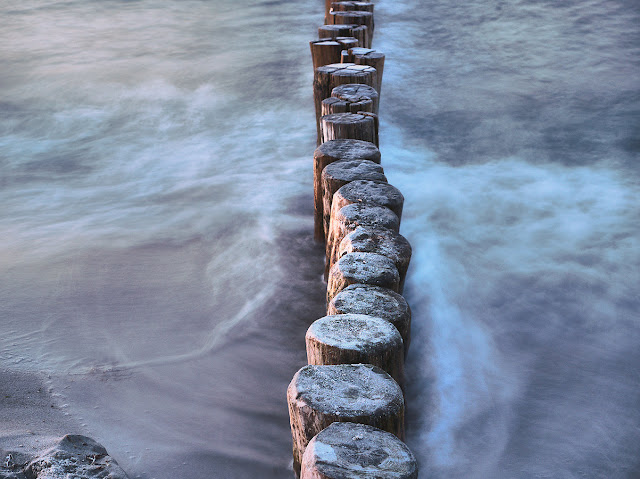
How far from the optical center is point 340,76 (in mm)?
4078

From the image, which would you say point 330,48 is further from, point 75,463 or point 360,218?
point 75,463

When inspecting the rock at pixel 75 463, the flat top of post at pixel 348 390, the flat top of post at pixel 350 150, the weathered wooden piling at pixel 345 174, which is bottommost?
the rock at pixel 75 463

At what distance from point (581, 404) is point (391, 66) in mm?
5777

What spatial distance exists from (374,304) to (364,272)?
0.20 m

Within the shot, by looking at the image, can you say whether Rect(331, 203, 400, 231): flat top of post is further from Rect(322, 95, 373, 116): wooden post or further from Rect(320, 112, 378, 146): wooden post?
Rect(322, 95, 373, 116): wooden post

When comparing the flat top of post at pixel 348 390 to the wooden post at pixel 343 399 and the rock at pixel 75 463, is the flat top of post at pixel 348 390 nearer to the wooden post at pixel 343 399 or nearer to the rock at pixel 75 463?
the wooden post at pixel 343 399

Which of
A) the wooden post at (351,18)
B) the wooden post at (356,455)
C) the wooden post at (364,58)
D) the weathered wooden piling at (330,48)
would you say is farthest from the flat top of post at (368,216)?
the wooden post at (351,18)

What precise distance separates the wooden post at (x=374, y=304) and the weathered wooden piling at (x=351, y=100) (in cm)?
166

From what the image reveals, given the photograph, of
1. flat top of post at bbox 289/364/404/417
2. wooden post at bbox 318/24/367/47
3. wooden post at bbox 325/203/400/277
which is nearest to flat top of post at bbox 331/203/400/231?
wooden post at bbox 325/203/400/277

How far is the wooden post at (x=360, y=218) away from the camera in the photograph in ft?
8.82

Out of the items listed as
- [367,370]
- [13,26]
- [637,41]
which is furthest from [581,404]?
[13,26]

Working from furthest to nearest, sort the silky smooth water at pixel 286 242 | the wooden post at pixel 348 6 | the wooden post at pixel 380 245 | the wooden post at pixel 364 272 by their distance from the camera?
the wooden post at pixel 348 6, the silky smooth water at pixel 286 242, the wooden post at pixel 380 245, the wooden post at pixel 364 272

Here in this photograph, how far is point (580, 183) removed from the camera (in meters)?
5.26

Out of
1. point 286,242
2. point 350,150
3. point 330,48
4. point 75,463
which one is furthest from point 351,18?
point 75,463
